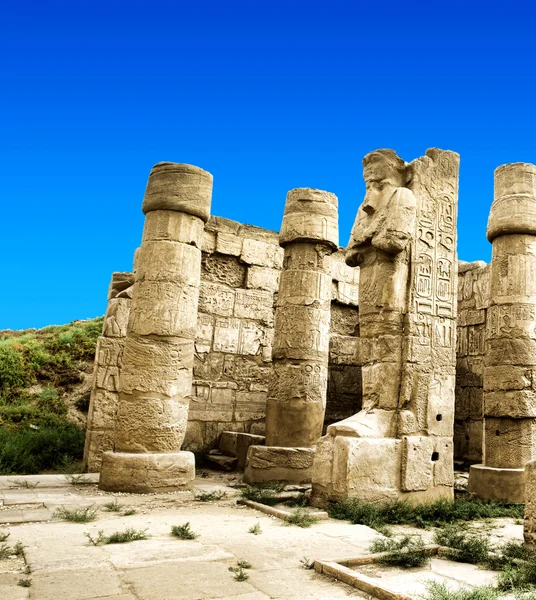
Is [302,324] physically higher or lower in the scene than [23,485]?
higher

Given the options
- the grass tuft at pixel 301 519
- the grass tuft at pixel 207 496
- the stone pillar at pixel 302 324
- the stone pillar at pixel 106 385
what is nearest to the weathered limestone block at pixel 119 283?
the stone pillar at pixel 106 385

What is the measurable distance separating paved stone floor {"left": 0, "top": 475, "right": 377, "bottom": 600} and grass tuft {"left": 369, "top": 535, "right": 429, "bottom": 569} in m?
0.22

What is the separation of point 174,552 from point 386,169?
17.9ft

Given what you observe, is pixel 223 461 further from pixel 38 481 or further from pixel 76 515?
pixel 76 515

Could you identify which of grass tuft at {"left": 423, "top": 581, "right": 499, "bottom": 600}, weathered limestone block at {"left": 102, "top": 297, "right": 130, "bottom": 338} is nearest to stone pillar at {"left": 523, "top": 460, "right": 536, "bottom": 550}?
grass tuft at {"left": 423, "top": 581, "right": 499, "bottom": 600}

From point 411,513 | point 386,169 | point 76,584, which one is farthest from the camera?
point 386,169

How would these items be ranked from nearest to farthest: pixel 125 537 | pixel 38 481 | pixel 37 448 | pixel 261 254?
pixel 125 537 < pixel 38 481 < pixel 37 448 < pixel 261 254

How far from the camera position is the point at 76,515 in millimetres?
6109

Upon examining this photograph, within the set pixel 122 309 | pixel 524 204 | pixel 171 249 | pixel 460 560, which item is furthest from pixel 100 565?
pixel 524 204

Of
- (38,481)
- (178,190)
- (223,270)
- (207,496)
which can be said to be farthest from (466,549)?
(223,270)

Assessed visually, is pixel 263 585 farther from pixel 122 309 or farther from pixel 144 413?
pixel 122 309

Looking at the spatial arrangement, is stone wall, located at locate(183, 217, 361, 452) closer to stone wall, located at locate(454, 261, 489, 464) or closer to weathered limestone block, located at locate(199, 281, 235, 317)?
weathered limestone block, located at locate(199, 281, 235, 317)

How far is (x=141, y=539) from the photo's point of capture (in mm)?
5312

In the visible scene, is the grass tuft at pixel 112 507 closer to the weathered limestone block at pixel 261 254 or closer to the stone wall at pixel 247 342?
the stone wall at pixel 247 342
